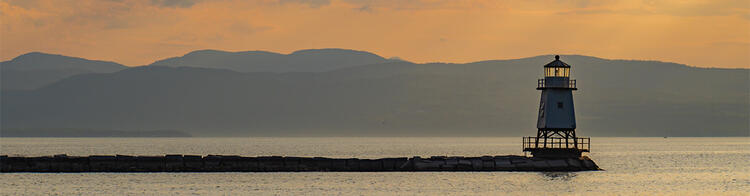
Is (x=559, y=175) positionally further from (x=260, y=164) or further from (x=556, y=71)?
(x=260, y=164)

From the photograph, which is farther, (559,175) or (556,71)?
(556,71)

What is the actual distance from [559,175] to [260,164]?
59.8 ft

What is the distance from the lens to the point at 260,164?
72250 mm

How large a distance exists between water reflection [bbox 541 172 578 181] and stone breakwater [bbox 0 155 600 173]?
2.38ft

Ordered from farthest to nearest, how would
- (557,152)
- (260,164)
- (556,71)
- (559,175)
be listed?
(260,164), (557,152), (556,71), (559,175)

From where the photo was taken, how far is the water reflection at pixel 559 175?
6469cm

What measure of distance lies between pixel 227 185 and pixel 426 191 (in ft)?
35.5

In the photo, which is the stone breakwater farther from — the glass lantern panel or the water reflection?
the glass lantern panel

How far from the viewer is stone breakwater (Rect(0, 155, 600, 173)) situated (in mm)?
70750

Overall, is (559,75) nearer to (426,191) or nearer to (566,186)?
(566,186)

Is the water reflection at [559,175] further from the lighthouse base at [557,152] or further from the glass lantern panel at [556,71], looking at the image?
the glass lantern panel at [556,71]

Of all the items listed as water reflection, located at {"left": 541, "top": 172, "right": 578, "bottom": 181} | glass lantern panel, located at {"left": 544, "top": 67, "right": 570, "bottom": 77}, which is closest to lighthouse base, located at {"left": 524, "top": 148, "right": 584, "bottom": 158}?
water reflection, located at {"left": 541, "top": 172, "right": 578, "bottom": 181}

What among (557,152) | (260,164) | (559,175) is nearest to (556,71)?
(557,152)

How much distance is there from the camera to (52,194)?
2183 inches
